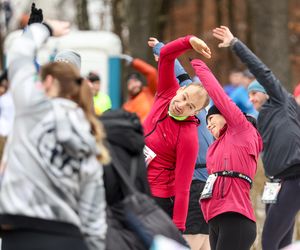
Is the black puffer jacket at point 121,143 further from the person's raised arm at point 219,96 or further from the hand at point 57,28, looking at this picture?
the person's raised arm at point 219,96

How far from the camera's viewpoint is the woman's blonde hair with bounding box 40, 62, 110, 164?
595 centimetres

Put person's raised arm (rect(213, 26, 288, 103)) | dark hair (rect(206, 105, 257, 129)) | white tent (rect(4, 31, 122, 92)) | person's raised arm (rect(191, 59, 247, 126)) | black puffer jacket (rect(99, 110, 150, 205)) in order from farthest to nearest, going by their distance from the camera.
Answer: white tent (rect(4, 31, 122, 92)), dark hair (rect(206, 105, 257, 129)), person's raised arm (rect(191, 59, 247, 126)), person's raised arm (rect(213, 26, 288, 103)), black puffer jacket (rect(99, 110, 150, 205))

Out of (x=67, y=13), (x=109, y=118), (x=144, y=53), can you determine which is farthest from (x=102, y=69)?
(x=67, y=13)

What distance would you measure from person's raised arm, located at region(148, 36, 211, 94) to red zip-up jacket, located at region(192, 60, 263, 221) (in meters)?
0.20

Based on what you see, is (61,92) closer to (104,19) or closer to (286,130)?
(286,130)

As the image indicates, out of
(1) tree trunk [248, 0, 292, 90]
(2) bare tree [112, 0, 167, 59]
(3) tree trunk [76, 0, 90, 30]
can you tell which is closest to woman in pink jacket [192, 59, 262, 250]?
(1) tree trunk [248, 0, 292, 90]

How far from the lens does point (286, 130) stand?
31.1ft

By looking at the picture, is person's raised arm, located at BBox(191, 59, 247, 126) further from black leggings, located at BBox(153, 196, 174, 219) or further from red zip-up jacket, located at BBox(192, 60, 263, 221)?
black leggings, located at BBox(153, 196, 174, 219)

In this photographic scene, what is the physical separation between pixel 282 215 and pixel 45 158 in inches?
175

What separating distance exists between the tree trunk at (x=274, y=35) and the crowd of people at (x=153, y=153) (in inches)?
389

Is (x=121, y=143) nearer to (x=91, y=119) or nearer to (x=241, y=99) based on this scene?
(x=91, y=119)

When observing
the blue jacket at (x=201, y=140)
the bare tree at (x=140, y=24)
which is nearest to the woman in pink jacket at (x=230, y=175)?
the blue jacket at (x=201, y=140)

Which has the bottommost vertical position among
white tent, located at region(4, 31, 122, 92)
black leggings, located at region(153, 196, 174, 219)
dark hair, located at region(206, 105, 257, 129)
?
white tent, located at region(4, 31, 122, 92)

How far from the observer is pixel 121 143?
255 inches
